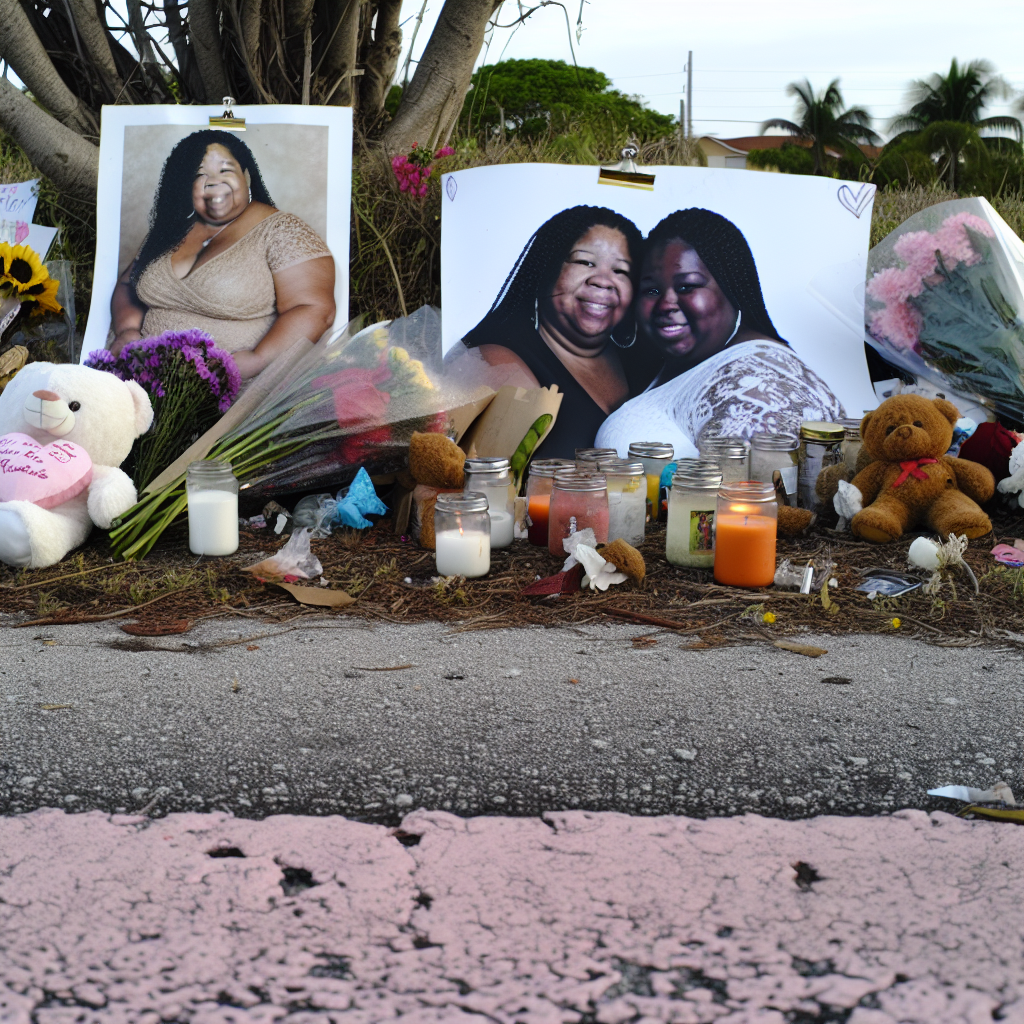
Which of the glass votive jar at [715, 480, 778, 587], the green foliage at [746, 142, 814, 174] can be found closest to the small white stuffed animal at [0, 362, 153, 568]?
the glass votive jar at [715, 480, 778, 587]

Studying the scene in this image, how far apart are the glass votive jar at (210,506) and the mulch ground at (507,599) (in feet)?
0.20

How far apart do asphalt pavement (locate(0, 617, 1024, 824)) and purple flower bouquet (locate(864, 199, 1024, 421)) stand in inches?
74.0

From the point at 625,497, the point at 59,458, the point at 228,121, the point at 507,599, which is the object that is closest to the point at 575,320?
the point at 625,497

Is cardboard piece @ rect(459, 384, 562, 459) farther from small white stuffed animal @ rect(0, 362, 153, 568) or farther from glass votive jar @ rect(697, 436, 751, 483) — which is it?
small white stuffed animal @ rect(0, 362, 153, 568)

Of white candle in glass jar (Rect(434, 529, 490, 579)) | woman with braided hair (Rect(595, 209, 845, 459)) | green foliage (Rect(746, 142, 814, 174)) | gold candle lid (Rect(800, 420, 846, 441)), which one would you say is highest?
green foliage (Rect(746, 142, 814, 174))

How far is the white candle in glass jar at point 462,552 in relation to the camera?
3.01m

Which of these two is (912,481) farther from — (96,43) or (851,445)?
(96,43)

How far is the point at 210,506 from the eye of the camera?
3.22 m

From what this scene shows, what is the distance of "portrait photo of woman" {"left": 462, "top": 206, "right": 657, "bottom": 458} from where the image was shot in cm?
433

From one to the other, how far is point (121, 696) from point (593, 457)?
170 centimetres

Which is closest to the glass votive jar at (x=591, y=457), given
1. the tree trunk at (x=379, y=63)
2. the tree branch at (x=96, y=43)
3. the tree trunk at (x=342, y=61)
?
the tree trunk at (x=342, y=61)

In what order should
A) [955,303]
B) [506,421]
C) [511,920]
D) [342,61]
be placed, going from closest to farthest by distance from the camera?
[511,920], [506,421], [955,303], [342,61]

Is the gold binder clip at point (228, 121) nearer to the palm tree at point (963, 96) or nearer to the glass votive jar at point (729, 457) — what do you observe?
the glass votive jar at point (729, 457)

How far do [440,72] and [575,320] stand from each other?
205cm
